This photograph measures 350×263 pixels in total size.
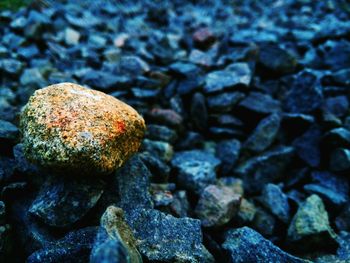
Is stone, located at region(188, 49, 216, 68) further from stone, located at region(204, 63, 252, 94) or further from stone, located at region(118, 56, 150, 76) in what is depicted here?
stone, located at region(118, 56, 150, 76)

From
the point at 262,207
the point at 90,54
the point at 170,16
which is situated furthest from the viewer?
the point at 170,16

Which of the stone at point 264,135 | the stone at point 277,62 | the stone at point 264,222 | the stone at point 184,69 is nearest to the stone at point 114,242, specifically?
the stone at point 264,222

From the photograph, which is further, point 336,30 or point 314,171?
point 336,30

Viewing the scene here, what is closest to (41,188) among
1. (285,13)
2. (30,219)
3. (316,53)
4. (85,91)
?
(30,219)

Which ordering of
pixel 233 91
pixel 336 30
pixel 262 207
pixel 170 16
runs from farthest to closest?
pixel 170 16 < pixel 336 30 < pixel 233 91 < pixel 262 207

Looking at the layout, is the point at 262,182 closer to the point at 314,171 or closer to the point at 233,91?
the point at 314,171

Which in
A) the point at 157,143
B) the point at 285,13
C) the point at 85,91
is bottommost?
the point at 157,143

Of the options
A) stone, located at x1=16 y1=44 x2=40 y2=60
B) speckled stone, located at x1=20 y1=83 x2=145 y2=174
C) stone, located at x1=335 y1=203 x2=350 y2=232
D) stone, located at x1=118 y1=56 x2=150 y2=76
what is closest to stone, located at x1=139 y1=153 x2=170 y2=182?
speckled stone, located at x1=20 y1=83 x2=145 y2=174
